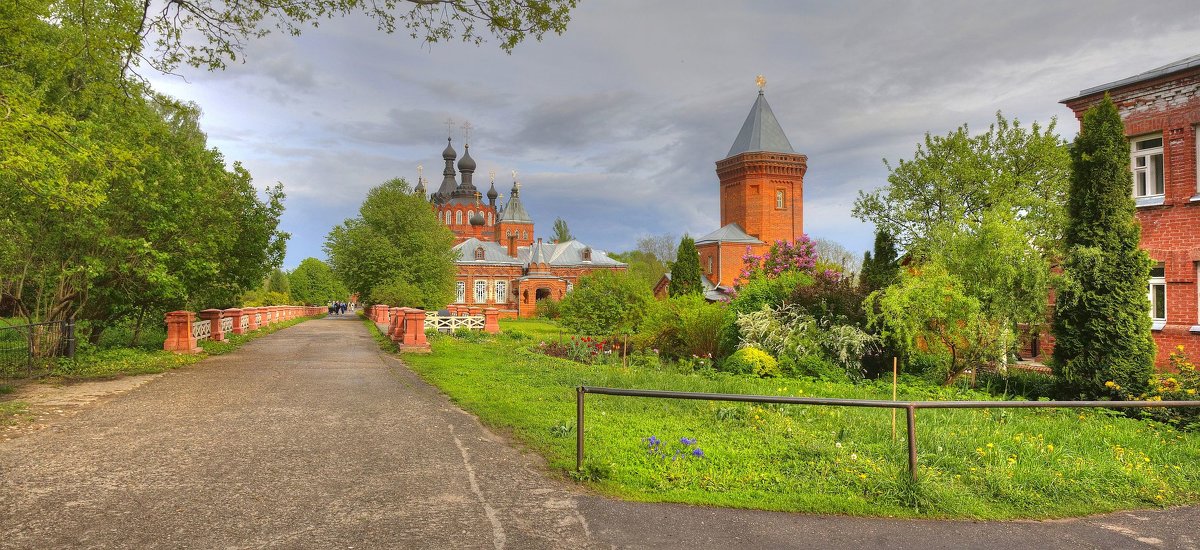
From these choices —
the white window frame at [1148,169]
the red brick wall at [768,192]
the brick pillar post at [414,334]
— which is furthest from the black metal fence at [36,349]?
the red brick wall at [768,192]

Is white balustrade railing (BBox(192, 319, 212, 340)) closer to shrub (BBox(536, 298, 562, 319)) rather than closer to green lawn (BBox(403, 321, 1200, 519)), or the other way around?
green lawn (BBox(403, 321, 1200, 519))

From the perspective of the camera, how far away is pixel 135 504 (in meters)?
4.62

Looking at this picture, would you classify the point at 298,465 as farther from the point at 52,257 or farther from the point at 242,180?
the point at 242,180

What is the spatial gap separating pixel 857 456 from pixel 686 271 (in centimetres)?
2735

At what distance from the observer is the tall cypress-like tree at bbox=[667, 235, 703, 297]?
3234 cm

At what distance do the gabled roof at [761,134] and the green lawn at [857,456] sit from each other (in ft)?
130

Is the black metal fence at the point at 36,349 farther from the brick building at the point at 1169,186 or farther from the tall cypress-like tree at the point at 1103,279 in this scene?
the brick building at the point at 1169,186

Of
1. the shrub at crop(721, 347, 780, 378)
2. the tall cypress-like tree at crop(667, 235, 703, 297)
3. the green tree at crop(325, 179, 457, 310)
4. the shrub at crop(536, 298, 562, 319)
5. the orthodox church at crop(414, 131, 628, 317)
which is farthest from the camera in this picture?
the orthodox church at crop(414, 131, 628, 317)

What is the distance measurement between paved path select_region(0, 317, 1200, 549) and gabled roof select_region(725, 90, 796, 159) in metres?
42.7

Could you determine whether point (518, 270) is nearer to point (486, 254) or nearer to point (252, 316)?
point (486, 254)

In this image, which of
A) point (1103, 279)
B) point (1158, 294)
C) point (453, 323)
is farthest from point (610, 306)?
point (1158, 294)

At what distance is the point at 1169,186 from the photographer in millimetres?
13570

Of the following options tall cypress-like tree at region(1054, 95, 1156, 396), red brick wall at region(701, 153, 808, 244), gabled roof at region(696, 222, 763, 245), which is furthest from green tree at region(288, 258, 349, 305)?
tall cypress-like tree at region(1054, 95, 1156, 396)

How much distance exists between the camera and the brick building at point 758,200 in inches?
1767
